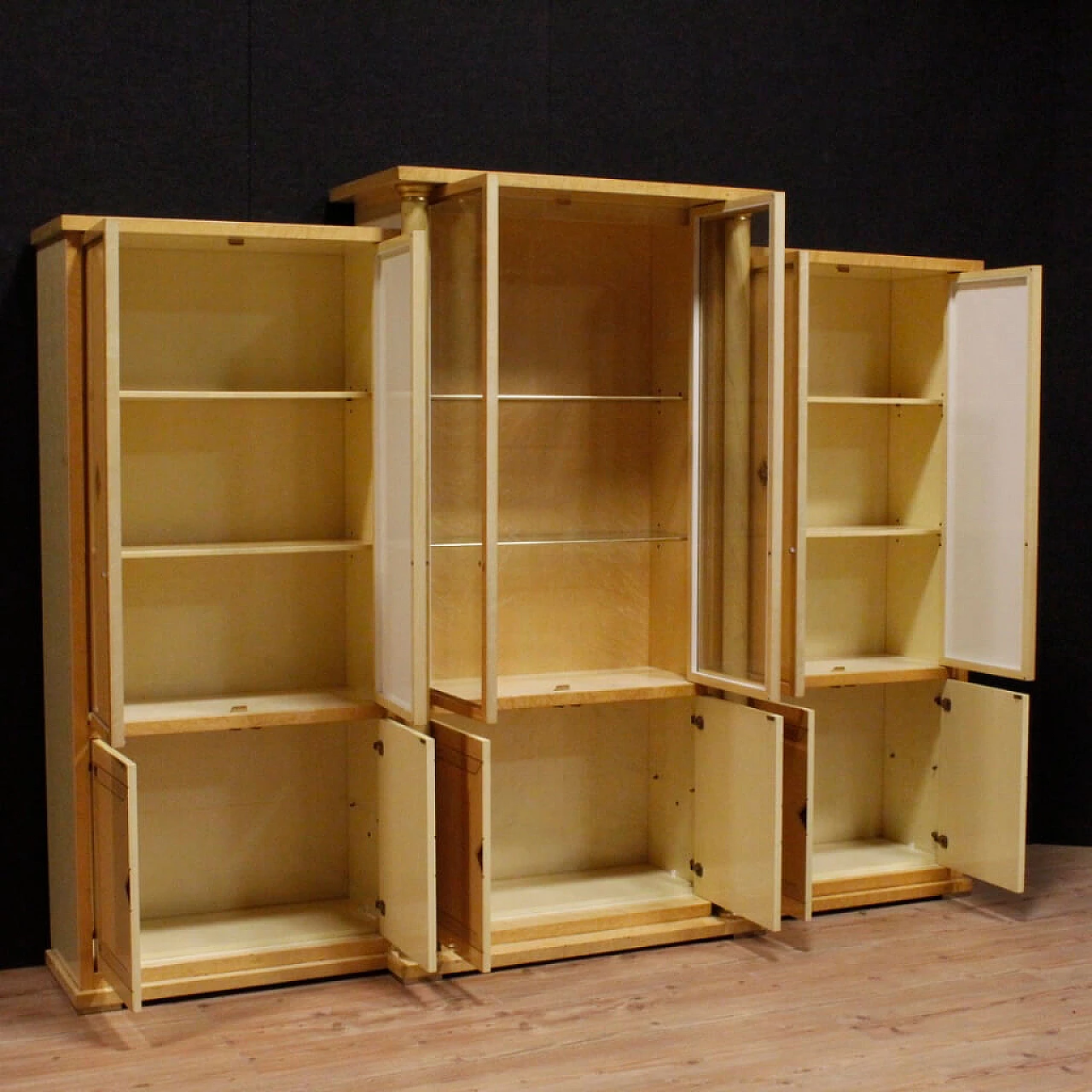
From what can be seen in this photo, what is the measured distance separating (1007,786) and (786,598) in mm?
1044

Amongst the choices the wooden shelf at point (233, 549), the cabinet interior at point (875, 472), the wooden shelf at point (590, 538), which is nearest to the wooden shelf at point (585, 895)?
the cabinet interior at point (875, 472)

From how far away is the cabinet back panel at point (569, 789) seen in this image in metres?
5.19

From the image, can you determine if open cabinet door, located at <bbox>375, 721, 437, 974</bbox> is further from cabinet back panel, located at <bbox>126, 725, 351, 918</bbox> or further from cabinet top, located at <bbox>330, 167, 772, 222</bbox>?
cabinet top, located at <bbox>330, 167, 772, 222</bbox>

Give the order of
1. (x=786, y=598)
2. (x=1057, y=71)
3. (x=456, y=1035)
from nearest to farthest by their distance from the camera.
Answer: (x=456, y=1035) → (x=786, y=598) → (x=1057, y=71)

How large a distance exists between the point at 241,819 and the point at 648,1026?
1.47 metres

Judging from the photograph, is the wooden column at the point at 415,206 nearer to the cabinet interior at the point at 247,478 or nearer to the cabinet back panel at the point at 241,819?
the cabinet interior at the point at 247,478

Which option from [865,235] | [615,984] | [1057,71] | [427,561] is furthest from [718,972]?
[1057,71]

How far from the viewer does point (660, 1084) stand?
385cm

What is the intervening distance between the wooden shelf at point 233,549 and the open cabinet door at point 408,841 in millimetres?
553

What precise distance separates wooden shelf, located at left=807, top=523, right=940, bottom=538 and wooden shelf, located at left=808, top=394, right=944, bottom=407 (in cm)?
44

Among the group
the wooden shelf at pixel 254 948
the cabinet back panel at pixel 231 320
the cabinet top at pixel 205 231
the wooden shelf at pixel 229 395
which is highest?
the cabinet top at pixel 205 231

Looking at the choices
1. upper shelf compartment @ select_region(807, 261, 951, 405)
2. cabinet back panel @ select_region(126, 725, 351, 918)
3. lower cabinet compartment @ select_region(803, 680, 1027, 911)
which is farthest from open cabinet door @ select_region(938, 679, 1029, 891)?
cabinet back panel @ select_region(126, 725, 351, 918)

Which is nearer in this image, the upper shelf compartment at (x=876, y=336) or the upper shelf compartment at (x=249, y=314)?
the upper shelf compartment at (x=249, y=314)

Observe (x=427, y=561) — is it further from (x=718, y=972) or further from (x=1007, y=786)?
(x=1007, y=786)
